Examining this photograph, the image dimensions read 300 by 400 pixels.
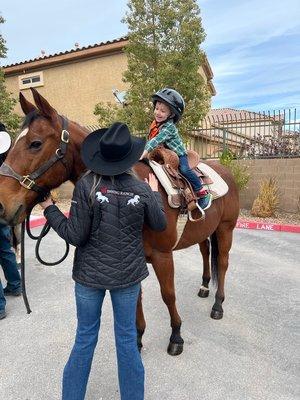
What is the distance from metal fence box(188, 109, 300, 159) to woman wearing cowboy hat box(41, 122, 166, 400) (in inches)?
294

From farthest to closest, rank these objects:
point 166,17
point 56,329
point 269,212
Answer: point 166,17 → point 269,212 → point 56,329

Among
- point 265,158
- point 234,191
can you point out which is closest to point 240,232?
point 265,158

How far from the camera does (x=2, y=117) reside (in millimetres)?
9633

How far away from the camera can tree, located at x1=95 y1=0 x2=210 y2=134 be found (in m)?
8.45

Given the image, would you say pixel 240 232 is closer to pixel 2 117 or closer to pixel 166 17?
pixel 166 17

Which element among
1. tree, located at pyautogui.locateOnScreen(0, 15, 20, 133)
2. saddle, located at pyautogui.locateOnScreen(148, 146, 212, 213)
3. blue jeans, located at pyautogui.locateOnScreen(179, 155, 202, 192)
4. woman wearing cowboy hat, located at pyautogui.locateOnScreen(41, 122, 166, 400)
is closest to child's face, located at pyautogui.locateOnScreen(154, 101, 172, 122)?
saddle, located at pyautogui.locateOnScreen(148, 146, 212, 213)

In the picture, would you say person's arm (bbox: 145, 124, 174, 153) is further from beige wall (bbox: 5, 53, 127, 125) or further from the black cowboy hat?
beige wall (bbox: 5, 53, 127, 125)

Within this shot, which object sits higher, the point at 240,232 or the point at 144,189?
the point at 144,189

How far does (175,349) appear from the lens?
9.09 feet

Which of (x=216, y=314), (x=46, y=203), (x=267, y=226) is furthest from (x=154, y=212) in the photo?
(x=267, y=226)

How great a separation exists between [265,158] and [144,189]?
7574 mm

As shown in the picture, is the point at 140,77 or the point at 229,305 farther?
the point at 140,77

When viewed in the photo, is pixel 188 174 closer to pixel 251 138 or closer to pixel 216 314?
pixel 216 314

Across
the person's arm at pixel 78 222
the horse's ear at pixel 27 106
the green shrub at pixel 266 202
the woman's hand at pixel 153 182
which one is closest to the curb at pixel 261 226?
the green shrub at pixel 266 202
